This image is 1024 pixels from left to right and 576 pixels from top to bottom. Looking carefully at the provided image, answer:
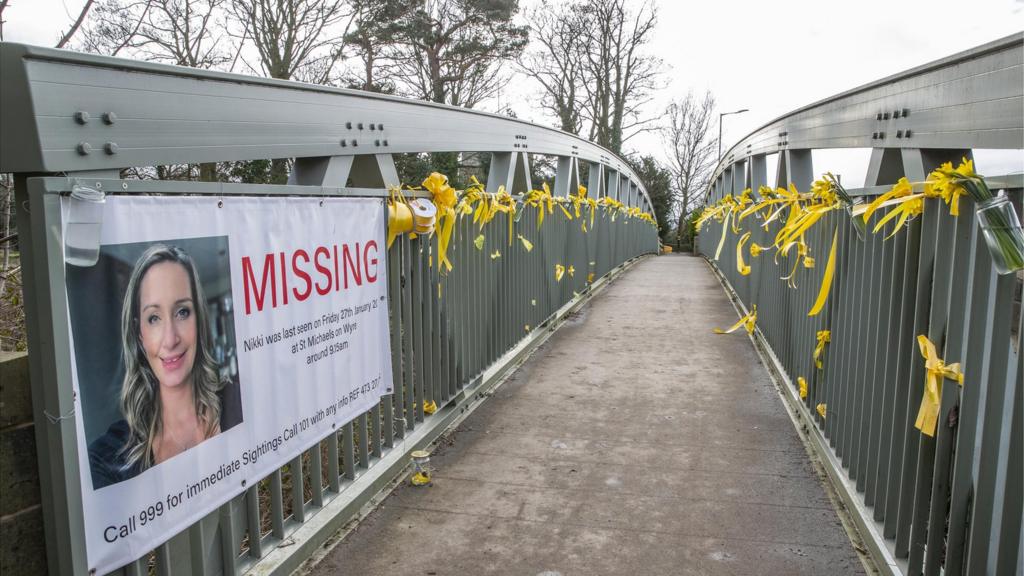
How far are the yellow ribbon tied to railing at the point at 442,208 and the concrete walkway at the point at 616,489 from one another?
121 cm

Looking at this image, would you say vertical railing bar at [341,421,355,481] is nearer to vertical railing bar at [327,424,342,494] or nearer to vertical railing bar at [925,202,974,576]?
vertical railing bar at [327,424,342,494]

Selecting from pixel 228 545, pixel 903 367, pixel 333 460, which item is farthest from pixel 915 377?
pixel 228 545

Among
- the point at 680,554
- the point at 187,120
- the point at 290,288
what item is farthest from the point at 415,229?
the point at 680,554

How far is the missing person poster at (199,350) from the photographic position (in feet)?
6.66

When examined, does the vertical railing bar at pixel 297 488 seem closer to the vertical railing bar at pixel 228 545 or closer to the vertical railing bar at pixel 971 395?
the vertical railing bar at pixel 228 545

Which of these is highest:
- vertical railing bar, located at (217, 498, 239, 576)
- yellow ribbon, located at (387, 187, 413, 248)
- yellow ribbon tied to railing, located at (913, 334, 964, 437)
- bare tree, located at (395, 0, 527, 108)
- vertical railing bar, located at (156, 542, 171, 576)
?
bare tree, located at (395, 0, 527, 108)

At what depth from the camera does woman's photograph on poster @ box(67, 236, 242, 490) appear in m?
2.00

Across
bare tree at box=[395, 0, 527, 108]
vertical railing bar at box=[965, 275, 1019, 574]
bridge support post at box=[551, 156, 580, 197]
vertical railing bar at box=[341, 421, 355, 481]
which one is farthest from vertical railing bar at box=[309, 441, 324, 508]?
bare tree at box=[395, 0, 527, 108]

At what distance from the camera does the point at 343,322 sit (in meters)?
3.41

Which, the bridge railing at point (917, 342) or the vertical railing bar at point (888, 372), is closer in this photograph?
A: the bridge railing at point (917, 342)

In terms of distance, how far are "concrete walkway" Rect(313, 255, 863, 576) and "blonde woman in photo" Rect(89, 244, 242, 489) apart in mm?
1095

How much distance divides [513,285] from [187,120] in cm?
404

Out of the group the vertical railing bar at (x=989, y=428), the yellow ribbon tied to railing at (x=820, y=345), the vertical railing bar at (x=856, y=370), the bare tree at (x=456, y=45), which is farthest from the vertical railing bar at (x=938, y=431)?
the bare tree at (x=456, y=45)

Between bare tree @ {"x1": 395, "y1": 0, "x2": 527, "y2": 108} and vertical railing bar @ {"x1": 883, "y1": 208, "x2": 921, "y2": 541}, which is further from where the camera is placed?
bare tree @ {"x1": 395, "y1": 0, "x2": 527, "y2": 108}
